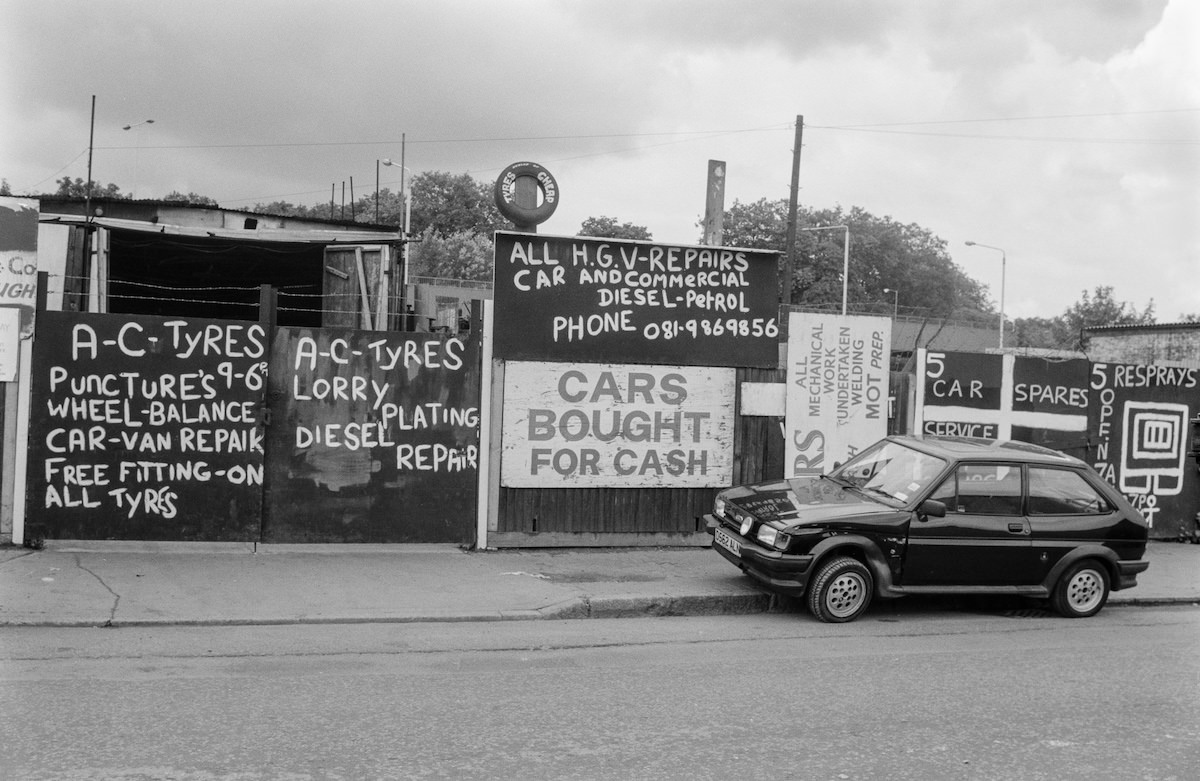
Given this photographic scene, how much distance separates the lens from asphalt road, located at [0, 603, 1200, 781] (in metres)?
4.88

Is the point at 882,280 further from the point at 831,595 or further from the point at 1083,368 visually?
the point at 831,595

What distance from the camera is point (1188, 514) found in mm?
13547

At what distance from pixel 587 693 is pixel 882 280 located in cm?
8630

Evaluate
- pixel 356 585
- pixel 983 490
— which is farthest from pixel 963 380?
pixel 356 585

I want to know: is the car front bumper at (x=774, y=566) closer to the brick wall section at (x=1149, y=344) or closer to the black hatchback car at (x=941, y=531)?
the black hatchback car at (x=941, y=531)

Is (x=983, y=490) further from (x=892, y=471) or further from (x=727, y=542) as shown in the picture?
(x=727, y=542)

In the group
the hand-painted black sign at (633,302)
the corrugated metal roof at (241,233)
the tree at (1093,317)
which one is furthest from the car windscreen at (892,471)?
the tree at (1093,317)

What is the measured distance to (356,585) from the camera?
8.66 m

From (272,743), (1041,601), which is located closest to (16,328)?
(272,743)

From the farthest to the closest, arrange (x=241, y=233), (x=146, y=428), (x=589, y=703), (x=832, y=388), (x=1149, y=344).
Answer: (x=1149, y=344) < (x=241, y=233) < (x=832, y=388) < (x=146, y=428) < (x=589, y=703)

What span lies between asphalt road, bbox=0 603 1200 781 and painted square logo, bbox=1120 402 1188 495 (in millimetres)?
5531

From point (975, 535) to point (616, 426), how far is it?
3.93 m

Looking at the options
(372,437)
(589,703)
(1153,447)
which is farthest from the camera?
(1153,447)

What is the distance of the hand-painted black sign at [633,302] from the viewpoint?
10.8 metres
